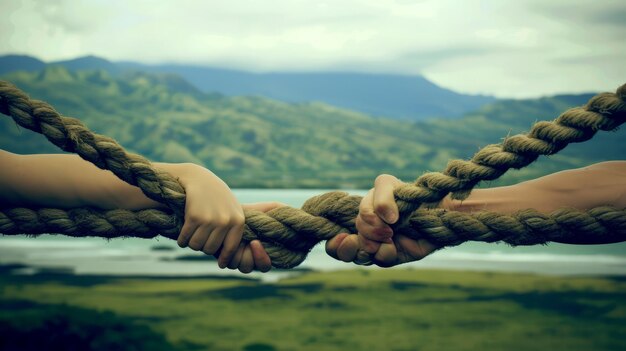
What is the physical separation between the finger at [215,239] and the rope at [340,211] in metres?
0.16

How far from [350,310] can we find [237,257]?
198 feet

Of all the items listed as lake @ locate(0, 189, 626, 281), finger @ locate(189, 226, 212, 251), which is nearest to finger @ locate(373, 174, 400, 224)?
finger @ locate(189, 226, 212, 251)

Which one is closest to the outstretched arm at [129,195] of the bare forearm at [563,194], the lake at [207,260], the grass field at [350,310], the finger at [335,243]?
the finger at [335,243]

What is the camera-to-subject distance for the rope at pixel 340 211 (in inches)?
72.6

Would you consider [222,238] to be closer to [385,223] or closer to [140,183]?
[140,183]

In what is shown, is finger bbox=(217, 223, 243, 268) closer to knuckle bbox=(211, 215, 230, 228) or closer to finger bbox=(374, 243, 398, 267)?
knuckle bbox=(211, 215, 230, 228)

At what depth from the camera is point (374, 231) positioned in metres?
1.93

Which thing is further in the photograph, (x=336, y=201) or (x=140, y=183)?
(x=336, y=201)

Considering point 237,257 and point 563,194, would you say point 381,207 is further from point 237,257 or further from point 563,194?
point 563,194

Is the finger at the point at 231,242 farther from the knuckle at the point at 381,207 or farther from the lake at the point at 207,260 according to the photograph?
the lake at the point at 207,260

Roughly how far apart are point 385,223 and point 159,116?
158 metres

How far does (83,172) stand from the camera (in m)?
1.92

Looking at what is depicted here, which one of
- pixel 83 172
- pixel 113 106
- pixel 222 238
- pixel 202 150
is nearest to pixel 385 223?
pixel 222 238

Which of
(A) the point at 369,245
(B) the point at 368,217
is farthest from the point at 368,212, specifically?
(A) the point at 369,245
